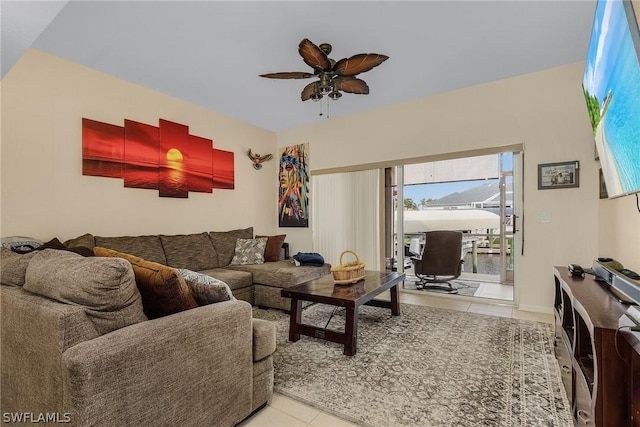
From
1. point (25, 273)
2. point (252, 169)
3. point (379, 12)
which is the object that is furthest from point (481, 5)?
point (252, 169)

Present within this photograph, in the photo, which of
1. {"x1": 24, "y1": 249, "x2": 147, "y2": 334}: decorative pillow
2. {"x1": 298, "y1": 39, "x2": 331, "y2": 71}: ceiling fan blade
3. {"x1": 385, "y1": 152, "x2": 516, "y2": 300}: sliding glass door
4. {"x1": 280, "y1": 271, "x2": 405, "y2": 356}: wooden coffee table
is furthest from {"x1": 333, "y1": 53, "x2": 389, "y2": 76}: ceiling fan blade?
{"x1": 385, "y1": 152, "x2": 516, "y2": 300}: sliding glass door

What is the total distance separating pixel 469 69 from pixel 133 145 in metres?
3.92

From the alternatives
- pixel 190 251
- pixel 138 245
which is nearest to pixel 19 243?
pixel 138 245

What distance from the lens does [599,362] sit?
3.56ft

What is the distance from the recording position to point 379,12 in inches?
92.2

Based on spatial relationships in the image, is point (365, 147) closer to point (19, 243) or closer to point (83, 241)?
point (83, 241)

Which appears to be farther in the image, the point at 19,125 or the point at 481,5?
the point at 19,125

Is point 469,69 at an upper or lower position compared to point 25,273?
upper

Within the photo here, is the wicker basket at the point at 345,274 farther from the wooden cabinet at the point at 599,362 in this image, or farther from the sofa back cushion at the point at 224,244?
the sofa back cushion at the point at 224,244

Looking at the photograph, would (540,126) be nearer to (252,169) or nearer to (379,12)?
(379,12)

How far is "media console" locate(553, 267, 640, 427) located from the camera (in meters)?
1.06

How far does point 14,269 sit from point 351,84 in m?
2.63

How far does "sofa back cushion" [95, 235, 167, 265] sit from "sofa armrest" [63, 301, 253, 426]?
2.23 meters

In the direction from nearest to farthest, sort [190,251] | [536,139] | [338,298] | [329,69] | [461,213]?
[338,298], [329,69], [536,139], [190,251], [461,213]
